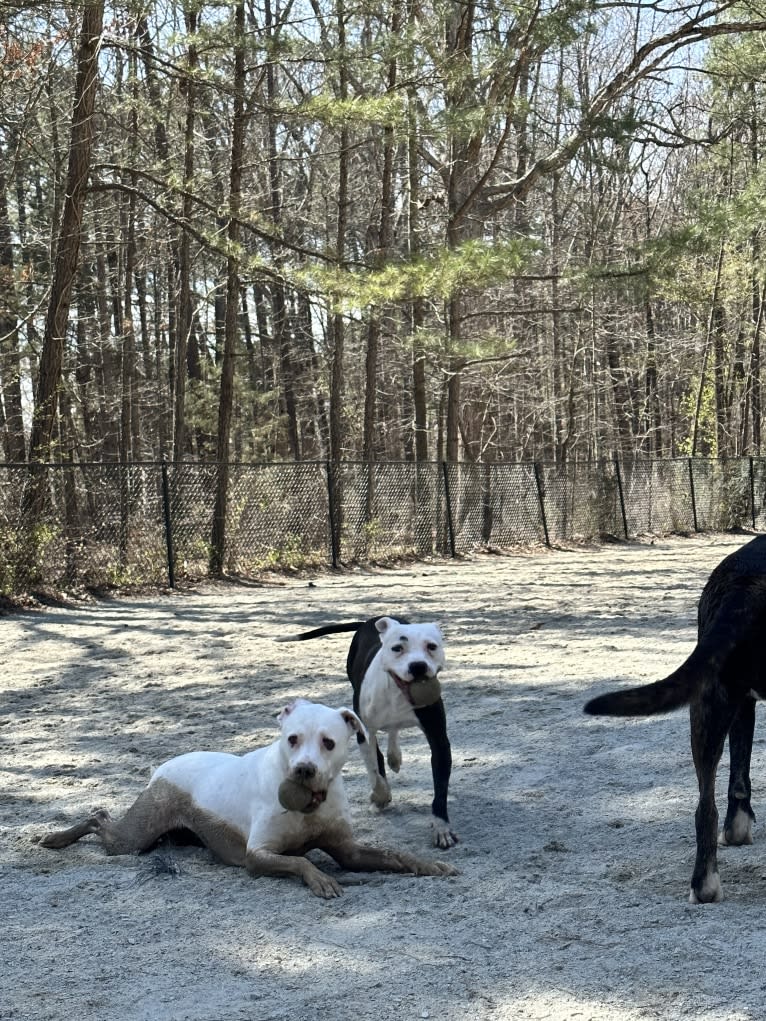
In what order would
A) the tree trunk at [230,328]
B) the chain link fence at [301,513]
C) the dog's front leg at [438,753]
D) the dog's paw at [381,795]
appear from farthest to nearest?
the tree trunk at [230,328] < the chain link fence at [301,513] < the dog's paw at [381,795] < the dog's front leg at [438,753]

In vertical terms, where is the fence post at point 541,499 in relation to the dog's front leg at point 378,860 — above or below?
above

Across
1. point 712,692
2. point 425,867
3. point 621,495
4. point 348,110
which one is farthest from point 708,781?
point 621,495

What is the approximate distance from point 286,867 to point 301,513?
46.4 ft

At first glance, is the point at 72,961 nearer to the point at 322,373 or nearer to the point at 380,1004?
the point at 380,1004

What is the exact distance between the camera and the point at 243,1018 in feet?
10.0

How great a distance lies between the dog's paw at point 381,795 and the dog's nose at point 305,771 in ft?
3.88

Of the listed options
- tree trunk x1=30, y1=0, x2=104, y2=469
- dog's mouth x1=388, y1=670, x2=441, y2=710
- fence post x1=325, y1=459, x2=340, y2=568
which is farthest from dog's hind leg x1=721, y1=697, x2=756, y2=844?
fence post x1=325, y1=459, x2=340, y2=568

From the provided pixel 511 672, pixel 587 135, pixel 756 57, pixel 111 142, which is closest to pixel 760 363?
pixel 756 57

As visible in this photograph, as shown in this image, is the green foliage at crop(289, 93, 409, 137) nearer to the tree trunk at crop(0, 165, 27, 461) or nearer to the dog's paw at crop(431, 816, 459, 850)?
the tree trunk at crop(0, 165, 27, 461)

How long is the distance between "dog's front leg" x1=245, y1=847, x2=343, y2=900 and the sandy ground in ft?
0.15

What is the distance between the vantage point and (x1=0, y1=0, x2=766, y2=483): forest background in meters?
15.6

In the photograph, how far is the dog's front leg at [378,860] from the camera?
14.4ft

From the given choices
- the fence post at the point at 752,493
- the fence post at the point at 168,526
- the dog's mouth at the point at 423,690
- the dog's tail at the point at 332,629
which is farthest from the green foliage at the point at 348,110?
the fence post at the point at 752,493

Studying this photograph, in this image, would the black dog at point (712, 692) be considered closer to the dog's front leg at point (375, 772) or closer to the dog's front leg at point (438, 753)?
the dog's front leg at point (438, 753)
